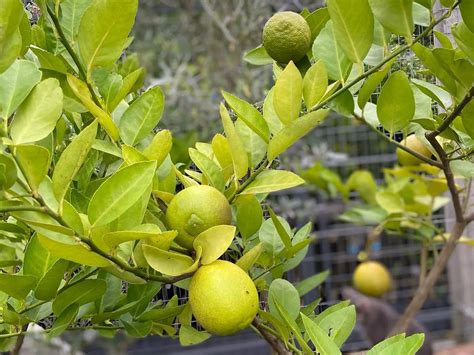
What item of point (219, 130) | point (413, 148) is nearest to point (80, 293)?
point (413, 148)

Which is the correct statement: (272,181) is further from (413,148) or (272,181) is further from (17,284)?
(413,148)

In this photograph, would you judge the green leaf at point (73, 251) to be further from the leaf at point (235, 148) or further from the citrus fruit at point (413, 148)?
the citrus fruit at point (413, 148)

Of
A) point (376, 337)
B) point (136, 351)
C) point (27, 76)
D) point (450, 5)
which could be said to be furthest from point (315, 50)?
point (136, 351)

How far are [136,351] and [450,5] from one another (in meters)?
1.79

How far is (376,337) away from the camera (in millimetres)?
1428

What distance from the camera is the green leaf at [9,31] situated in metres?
0.37

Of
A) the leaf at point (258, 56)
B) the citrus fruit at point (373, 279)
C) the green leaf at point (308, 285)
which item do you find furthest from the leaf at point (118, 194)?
the citrus fruit at point (373, 279)

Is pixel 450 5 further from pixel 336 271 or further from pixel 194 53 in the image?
pixel 336 271

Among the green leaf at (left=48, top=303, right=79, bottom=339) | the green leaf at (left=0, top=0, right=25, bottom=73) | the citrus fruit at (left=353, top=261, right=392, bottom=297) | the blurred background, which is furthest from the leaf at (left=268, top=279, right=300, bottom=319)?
the citrus fruit at (left=353, top=261, right=392, bottom=297)

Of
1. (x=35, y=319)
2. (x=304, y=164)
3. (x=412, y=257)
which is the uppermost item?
(x=35, y=319)

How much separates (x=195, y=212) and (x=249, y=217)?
11 cm

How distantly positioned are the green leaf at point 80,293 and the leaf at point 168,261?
7 cm

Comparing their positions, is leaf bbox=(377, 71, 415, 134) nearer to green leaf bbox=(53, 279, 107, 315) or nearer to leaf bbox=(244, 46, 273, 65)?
leaf bbox=(244, 46, 273, 65)

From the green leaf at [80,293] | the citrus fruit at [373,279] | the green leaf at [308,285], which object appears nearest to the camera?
the green leaf at [80,293]
